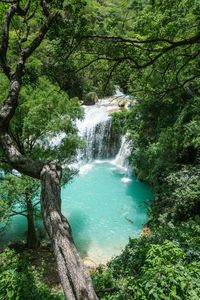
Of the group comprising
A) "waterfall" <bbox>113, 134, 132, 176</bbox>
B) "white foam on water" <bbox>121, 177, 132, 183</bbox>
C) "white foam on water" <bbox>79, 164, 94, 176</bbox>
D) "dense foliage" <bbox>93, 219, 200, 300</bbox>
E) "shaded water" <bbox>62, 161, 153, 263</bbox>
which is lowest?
"shaded water" <bbox>62, 161, 153, 263</bbox>

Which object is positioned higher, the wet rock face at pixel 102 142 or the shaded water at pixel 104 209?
the wet rock face at pixel 102 142

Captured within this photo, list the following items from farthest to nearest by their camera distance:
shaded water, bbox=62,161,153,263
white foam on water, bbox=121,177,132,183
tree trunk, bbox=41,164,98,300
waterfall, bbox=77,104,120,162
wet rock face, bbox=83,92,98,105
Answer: wet rock face, bbox=83,92,98,105 → waterfall, bbox=77,104,120,162 → white foam on water, bbox=121,177,132,183 → shaded water, bbox=62,161,153,263 → tree trunk, bbox=41,164,98,300

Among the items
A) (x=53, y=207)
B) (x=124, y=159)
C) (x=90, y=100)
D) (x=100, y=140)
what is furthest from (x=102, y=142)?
(x=53, y=207)

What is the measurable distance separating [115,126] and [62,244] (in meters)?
10.4

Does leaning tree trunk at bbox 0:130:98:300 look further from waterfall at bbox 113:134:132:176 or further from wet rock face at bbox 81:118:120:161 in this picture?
wet rock face at bbox 81:118:120:161

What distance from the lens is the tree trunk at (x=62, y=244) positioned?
2236mm

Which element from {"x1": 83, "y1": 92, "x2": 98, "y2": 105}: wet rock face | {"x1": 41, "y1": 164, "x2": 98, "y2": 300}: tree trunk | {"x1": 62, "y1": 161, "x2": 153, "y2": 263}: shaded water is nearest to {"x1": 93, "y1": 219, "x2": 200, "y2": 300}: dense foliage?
{"x1": 41, "y1": 164, "x2": 98, "y2": 300}: tree trunk

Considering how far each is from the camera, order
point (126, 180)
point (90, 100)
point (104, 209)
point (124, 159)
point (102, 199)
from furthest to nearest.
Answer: point (90, 100) < point (124, 159) < point (126, 180) < point (102, 199) < point (104, 209)

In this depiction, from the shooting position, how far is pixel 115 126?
1276 cm

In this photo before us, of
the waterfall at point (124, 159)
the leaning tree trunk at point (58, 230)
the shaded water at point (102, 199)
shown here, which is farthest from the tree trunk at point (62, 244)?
the waterfall at point (124, 159)

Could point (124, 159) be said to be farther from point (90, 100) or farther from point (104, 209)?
point (90, 100)

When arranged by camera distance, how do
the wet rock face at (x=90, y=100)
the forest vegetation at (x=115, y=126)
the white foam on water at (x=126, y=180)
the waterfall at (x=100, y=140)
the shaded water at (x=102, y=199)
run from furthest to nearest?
the wet rock face at (x=90, y=100) < the waterfall at (x=100, y=140) < the white foam on water at (x=126, y=180) < the shaded water at (x=102, y=199) < the forest vegetation at (x=115, y=126)

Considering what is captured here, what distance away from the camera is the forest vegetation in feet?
9.28

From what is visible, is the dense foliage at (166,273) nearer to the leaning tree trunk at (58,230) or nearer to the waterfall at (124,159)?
the leaning tree trunk at (58,230)
